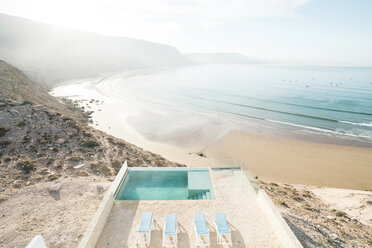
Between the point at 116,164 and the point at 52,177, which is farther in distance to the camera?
the point at 116,164

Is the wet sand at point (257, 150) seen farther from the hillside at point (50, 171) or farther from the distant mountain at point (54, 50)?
the distant mountain at point (54, 50)

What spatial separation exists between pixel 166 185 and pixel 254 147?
15.0m

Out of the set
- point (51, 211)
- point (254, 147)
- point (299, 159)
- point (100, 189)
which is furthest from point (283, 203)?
point (51, 211)

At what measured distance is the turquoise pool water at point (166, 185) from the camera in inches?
393

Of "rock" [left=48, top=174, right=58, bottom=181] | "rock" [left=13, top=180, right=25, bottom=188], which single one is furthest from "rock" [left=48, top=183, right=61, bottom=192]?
"rock" [left=13, top=180, right=25, bottom=188]

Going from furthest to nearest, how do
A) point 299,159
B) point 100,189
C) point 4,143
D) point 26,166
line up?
point 299,159, point 4,143, point 26,166, point 100,189

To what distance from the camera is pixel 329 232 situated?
9.38 m

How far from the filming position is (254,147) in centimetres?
2262

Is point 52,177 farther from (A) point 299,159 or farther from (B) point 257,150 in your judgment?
(A) point 299,159

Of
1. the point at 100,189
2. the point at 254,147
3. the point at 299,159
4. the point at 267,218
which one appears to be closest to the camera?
the point at 267,218

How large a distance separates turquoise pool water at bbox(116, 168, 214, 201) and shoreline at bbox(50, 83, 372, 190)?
702 centimetres

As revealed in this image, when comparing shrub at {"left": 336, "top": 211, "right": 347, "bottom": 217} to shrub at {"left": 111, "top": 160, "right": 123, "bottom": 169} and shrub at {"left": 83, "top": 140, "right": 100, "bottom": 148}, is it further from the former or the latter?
shrub at {"left": 83, "top": 140, "right": 100, "bottom": 148}

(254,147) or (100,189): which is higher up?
(100,189)

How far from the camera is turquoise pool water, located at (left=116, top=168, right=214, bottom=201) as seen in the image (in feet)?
32.7
